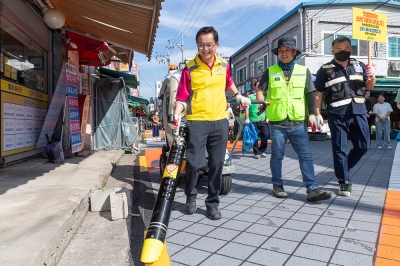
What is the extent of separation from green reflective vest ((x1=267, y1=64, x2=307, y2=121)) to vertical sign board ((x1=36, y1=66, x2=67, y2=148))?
4427mm

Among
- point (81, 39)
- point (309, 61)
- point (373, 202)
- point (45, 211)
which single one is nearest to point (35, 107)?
point (81, 39)

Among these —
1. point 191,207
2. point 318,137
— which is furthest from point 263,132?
point 318,137

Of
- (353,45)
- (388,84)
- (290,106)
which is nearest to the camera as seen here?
(290,106)

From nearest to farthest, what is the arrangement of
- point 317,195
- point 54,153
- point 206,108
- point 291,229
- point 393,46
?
1. point 291,229
2. point 206,108
3. point 317,195
4. point 54,153
5. point 393,46

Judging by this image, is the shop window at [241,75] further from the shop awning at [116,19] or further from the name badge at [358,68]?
the name badge at [358,68]

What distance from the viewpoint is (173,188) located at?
2656mm

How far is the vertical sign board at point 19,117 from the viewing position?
4.95 meters

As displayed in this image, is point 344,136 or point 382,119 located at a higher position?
point 382,119

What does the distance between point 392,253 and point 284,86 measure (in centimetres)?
210

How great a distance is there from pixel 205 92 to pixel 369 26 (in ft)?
11.7

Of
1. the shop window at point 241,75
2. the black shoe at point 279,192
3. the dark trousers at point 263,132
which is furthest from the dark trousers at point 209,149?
the shop window at point 241,75

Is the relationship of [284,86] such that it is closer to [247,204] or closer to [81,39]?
[247,204]

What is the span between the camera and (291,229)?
9.12 ft

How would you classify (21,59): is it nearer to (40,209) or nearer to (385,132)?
(40,209)
